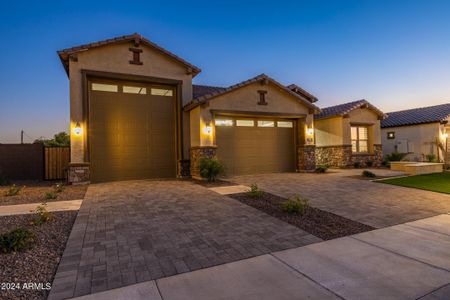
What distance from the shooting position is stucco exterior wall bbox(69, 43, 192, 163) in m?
10.4

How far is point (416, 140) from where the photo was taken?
18984mm

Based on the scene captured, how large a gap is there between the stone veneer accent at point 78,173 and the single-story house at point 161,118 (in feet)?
0.13

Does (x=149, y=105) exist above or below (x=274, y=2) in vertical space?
below

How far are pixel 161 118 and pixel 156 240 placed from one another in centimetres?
925

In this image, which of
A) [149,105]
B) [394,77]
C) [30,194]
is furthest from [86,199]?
[394,77]

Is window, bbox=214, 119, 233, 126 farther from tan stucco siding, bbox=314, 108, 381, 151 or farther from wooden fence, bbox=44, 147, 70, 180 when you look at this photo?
tan stucco siding, bbox=314, 108, 381, 151

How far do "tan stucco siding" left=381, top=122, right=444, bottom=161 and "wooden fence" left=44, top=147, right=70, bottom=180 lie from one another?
2488 cm

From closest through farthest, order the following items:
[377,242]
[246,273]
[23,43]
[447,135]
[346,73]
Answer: [246,273] → [377,242] → [23,43] → [447,135] → [346,73]

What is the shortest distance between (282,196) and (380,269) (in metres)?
4.57

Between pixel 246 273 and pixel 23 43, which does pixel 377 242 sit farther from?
pixel 23 43

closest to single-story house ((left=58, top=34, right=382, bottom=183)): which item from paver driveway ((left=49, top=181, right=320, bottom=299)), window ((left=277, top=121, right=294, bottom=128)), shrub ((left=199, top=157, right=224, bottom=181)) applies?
window ((left=277, top=121, right=294, bottom=128))

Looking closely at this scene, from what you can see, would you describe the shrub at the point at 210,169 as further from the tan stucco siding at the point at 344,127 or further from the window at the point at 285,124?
the tan stucco siding at the point at 344,127

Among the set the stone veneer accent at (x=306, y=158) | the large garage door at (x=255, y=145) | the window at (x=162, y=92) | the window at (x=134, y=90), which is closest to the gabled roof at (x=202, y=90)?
the window at (x=162, y=92)

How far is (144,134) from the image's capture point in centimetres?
1184
